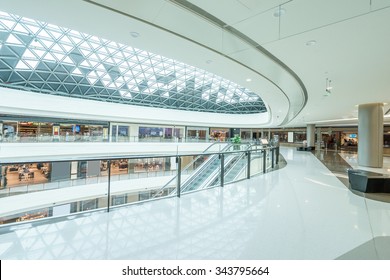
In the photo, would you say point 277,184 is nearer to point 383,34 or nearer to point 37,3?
point 383,34

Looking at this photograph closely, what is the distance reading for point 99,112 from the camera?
19.2 metres

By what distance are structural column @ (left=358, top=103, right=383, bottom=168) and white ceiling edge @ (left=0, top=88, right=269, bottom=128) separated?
37.6 feet

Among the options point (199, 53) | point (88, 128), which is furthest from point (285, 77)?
point (88, 128)

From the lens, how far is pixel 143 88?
21.5 m

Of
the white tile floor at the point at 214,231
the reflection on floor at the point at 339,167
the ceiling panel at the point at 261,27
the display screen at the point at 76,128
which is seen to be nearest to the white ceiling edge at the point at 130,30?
the ceiling panel at the point at 261,27

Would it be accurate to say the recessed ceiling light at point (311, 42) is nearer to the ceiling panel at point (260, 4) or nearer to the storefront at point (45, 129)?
the ceiling panel at point (260, 4)

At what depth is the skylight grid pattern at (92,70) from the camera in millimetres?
12266

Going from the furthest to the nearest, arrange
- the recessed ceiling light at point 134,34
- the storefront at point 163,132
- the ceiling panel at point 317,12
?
1. the storefront at point 163,132
2. the recessed ceiling light at point 134,34
3. the ceiling panel at point 317,12

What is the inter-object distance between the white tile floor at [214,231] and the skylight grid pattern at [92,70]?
12981 mm

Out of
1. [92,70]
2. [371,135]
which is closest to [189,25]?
[371,135]

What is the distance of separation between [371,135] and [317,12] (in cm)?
995

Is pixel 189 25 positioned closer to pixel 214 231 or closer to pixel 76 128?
pixel 214 231

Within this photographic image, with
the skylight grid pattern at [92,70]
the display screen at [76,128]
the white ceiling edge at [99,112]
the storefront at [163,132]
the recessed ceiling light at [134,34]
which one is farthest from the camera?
the storefront at [163,132]
